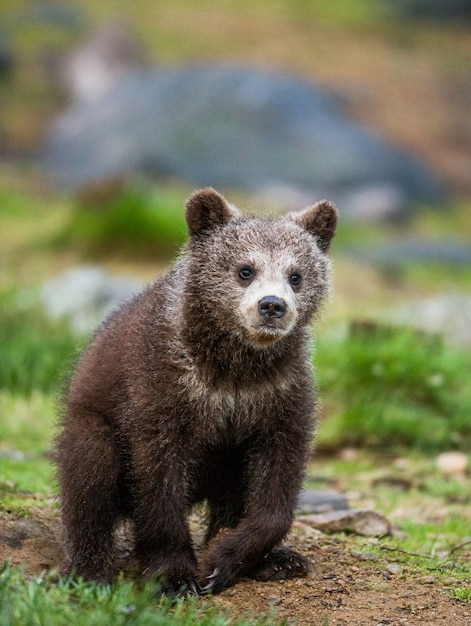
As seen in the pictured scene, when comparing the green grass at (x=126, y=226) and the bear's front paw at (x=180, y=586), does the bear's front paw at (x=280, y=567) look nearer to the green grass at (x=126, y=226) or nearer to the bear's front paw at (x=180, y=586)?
the bear's front paw at (x=180, y=586)

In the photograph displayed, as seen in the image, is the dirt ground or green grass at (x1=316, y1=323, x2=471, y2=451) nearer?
the dirt ground

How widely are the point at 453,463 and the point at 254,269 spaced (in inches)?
186

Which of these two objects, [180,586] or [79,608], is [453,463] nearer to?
[180,586]

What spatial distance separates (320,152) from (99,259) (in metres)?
10.2

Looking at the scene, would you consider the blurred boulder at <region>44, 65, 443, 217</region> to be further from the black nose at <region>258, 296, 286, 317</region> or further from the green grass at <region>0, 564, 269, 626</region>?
the green grass at <region>0, 564, 269, 626</region>

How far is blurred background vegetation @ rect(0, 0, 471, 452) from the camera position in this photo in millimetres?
10180

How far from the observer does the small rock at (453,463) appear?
9123 mm

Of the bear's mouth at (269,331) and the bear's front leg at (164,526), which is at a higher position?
the bear's mouth at (269,331)

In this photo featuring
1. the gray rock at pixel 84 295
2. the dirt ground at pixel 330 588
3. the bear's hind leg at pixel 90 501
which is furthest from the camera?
the gray rock at pixel 84 295

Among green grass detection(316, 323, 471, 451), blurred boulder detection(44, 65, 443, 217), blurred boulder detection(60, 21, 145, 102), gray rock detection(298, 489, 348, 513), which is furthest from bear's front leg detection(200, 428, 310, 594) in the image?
blurred boulder detection(60, 21, 145, 102)

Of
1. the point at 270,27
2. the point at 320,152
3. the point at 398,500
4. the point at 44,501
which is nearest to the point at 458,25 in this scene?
the point at 270,27

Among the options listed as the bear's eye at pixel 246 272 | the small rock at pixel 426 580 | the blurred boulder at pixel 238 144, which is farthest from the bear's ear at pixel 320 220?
the blurred boulder at pixel 238 144

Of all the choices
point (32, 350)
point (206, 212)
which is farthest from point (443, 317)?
point (206, 212)

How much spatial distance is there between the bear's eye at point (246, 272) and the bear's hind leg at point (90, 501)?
1.04 meters
